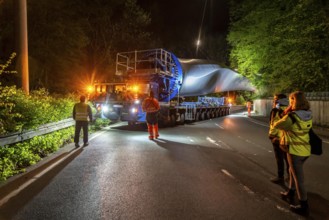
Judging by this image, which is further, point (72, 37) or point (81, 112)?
point (72, 37)

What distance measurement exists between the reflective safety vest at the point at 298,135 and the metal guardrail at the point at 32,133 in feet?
18.8

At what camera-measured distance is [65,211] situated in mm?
4902

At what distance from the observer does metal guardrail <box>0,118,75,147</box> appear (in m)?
7.18

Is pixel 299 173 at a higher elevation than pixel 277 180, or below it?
higher

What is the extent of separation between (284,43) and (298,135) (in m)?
21.1

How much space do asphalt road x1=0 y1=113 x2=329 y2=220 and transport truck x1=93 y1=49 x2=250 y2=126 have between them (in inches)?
262

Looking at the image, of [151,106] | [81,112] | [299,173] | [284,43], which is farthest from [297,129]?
[284,43]

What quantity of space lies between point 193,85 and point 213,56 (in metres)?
42.9

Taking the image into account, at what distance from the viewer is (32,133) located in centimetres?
852

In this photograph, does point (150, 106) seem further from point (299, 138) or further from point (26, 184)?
point (299, 138)

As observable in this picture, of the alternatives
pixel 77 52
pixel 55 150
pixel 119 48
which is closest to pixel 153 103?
pixel 55 150

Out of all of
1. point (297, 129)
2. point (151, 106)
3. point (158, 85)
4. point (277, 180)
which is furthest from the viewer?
point (158, 85)

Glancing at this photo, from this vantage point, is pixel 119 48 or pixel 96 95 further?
pixel 119 48

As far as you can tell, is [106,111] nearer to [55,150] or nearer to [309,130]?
[55,150]
